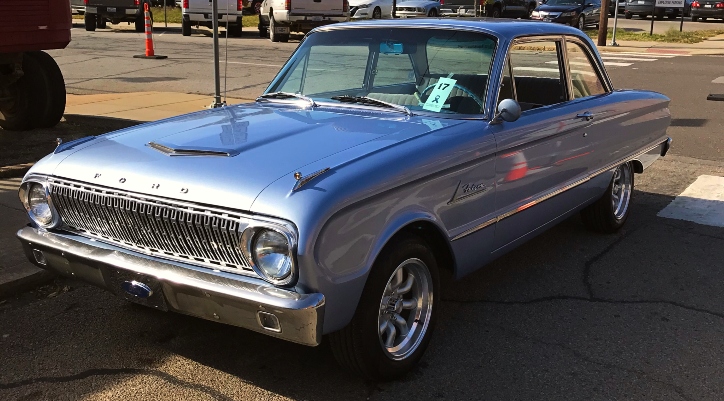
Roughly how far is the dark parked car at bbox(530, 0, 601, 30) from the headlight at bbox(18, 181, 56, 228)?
2489 cm

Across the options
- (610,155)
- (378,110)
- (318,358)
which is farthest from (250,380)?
(610,155)

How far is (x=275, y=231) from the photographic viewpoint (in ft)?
9.75

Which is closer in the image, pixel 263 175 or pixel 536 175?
pixel 263 175

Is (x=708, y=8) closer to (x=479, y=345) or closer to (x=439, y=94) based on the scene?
(x=439, y=94)

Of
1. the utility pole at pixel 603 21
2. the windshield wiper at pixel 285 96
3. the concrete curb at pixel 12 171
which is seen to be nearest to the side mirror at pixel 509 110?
the windshield wiper at pixel 285 96

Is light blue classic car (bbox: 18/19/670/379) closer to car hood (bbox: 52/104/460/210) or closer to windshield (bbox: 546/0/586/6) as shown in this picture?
car hood (bbox: 52/104/460/210)

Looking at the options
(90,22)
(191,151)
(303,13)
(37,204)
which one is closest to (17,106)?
(37,204)

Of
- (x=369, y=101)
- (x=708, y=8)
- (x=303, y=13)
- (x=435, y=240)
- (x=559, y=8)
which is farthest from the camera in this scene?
(x=708, y=8)

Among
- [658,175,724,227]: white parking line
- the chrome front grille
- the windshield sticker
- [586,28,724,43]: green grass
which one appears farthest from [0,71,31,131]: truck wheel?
[586,28,724,43]: green grass

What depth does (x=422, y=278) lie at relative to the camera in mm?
3688

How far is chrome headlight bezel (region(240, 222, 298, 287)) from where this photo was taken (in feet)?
9.57

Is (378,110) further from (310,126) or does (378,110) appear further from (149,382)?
Answer: (149,382)

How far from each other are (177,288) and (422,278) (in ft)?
3.93

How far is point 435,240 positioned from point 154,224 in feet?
4.55
